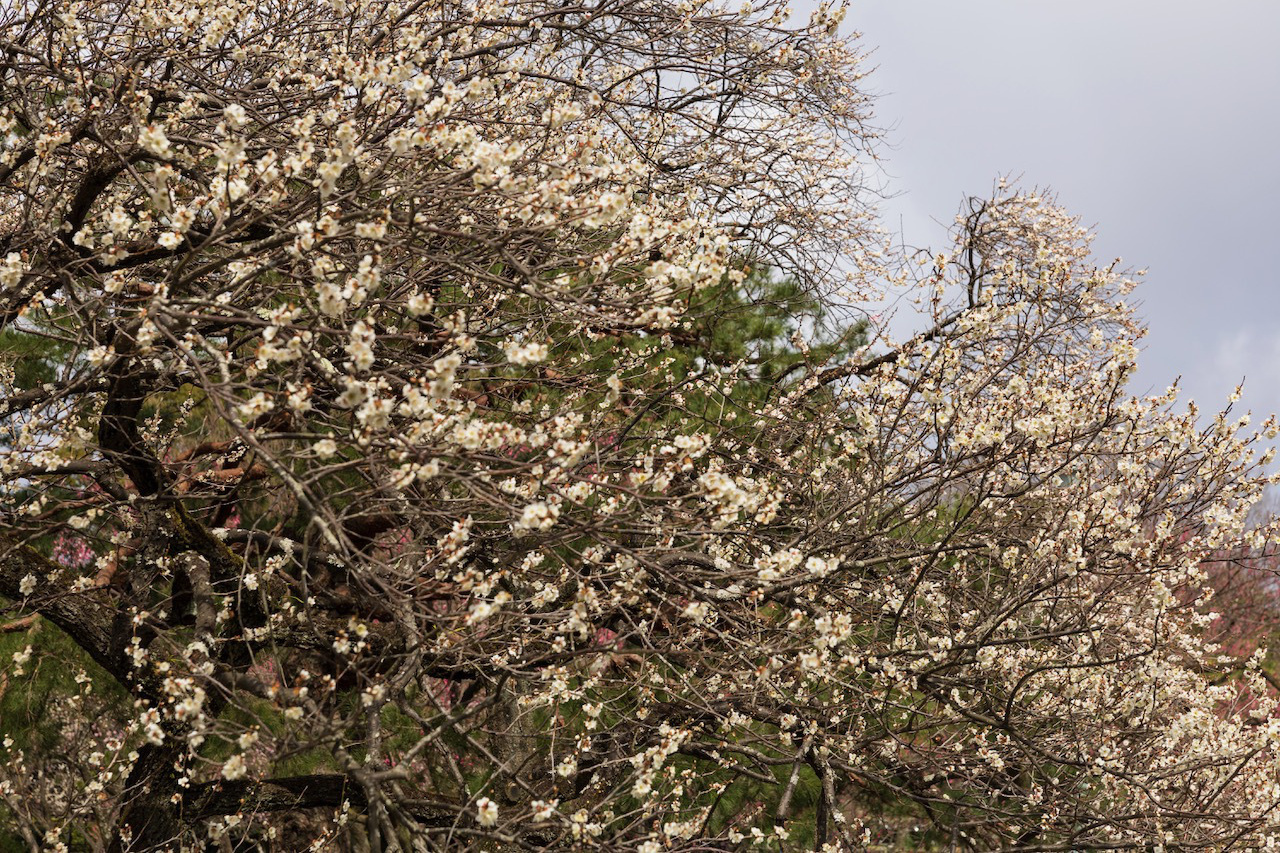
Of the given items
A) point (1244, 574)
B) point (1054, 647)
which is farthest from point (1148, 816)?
point (1244, 574)

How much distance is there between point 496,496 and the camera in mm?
3053

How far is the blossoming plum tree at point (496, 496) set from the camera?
3240 mm

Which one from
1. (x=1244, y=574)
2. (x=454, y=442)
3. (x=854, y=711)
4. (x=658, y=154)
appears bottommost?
(x=454, y=442)

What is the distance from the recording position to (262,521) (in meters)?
5.95

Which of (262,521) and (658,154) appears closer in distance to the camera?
Answer: (262,521)

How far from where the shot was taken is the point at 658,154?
7.75 m

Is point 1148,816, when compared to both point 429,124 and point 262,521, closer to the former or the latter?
point 429,124

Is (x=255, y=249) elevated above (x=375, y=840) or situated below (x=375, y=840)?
Answer: above

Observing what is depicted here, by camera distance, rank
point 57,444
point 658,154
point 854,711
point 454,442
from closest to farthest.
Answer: point 454,442 → point 57,444 → point 854,711 → point 658,154

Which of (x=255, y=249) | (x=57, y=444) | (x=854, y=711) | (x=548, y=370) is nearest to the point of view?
(x=255, y=249)

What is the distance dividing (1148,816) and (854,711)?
1455 mm

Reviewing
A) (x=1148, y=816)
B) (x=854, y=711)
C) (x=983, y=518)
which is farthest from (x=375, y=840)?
(x=1148, y=816)

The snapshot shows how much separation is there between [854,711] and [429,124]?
3738 millimetres

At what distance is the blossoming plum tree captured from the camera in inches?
128
